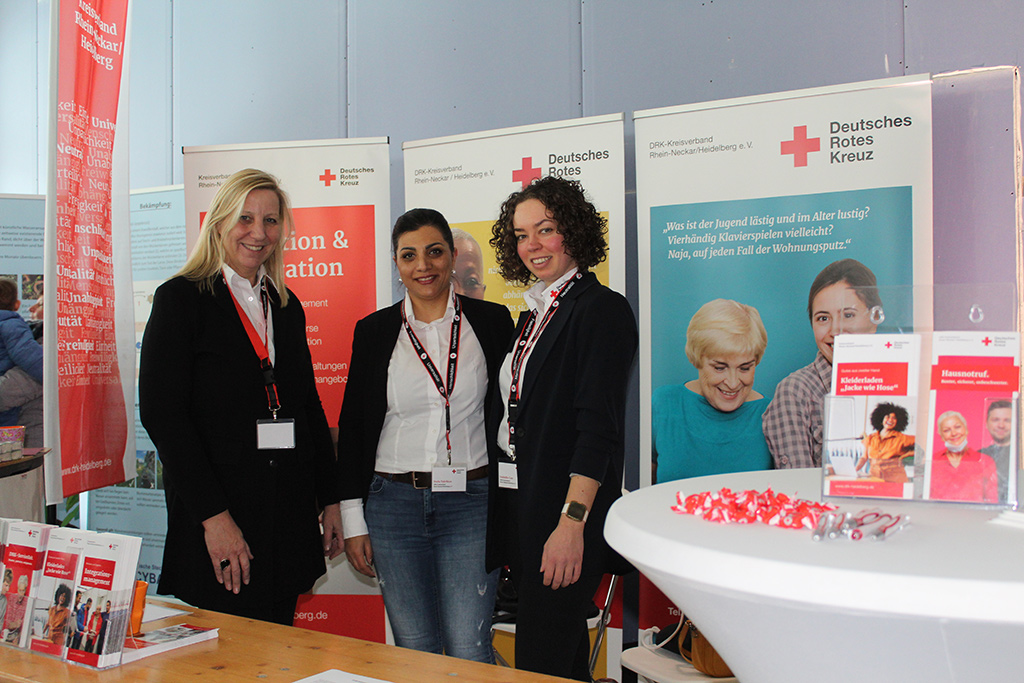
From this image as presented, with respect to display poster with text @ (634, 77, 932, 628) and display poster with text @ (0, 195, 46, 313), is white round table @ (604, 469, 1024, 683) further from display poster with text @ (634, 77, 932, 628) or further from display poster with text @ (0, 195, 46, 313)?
display poster with text @ (0, 195, 46, 313)

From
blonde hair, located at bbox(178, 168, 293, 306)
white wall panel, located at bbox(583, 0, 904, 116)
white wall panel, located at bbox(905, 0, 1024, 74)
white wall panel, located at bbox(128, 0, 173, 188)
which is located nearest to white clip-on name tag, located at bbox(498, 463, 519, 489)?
blonde hair, located at bbox(178, 168, 293, 306)

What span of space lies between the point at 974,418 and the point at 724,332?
1749mm

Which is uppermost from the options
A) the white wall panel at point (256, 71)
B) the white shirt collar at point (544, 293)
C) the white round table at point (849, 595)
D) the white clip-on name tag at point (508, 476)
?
the white wall panel at point (256, 71)

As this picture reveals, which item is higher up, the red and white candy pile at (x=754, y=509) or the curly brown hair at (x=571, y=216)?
the curly brown hair at (x=571, y=216)

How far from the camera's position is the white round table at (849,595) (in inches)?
28.5

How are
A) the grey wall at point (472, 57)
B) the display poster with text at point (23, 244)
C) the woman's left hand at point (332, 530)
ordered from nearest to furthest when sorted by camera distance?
the woman's left hand at point (332, 530)
the grey wall at point (472, 57)
the display poster with text at point (23, 244)

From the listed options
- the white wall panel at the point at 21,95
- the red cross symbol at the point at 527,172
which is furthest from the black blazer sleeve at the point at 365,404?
the white wall panel at the point at 21,95

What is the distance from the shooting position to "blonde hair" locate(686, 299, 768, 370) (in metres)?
2.76

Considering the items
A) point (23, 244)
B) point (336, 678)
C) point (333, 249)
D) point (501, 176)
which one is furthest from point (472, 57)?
point (336, 678)

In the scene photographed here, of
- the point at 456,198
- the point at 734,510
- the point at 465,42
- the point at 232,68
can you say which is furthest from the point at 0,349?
the point at 734,510

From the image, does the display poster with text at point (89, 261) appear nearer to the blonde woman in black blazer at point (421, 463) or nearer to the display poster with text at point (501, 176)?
the blonde woman in black blazer at point (421, 463)

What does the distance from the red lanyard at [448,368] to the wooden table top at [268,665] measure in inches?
27.1

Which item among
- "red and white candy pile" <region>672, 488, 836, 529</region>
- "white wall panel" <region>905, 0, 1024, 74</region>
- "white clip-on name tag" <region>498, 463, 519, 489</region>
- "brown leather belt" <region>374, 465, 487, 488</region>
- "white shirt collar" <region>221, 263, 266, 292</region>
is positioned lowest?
"brown leather belt" <region>374, 465, 487, 488</region>

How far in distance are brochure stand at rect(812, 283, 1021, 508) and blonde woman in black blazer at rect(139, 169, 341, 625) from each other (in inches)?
59.3
